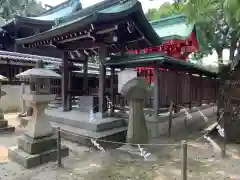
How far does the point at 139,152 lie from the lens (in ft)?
18.9

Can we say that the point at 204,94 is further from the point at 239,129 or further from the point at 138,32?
the point at 138,32

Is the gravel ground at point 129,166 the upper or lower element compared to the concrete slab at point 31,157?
lower

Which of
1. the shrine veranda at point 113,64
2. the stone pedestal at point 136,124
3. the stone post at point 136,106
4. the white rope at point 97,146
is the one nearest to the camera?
the stone post at point 136,106

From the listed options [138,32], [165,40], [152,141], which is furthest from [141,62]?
[165,40]

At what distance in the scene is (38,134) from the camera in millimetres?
5469

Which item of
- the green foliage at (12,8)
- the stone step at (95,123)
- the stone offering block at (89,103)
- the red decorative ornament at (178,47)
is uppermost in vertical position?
the green foliage at (12,8)

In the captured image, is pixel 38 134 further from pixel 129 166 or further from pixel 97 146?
pixel 129 166

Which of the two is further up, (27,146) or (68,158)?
(27,146)

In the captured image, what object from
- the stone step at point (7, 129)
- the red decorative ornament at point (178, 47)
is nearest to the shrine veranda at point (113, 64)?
the stone step at point (7, 129)

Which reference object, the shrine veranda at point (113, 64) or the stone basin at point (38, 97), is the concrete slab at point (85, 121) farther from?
the stone basin at point (38, 97)

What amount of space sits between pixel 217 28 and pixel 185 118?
33.7 ft

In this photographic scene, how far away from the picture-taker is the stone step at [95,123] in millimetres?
7180

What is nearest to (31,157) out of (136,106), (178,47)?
(136,106)

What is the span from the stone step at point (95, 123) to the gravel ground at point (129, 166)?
787mm
